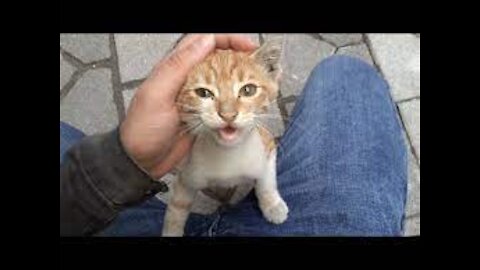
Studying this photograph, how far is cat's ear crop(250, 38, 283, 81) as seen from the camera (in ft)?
4.50

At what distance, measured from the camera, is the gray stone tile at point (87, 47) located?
2.07 metres

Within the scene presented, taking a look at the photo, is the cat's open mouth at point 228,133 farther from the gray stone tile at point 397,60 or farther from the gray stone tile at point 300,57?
the gray stone tile at point 397,60

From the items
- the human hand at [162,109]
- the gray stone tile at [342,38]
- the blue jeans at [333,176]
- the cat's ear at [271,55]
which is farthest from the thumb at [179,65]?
the gray stone tile at [342,38]

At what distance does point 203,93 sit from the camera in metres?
1.35

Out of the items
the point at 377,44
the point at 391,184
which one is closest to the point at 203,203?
the point at 391,184

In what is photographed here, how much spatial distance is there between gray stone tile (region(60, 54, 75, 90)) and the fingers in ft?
2.24

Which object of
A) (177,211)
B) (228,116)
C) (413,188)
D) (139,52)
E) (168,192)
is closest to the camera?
(228,116)

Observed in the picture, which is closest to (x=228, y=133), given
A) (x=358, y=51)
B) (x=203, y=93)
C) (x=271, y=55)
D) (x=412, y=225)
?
(x=203, y=93)

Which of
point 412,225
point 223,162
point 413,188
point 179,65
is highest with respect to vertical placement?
point 179,65

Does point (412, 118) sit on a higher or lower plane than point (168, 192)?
higher

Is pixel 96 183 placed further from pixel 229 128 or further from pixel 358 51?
pixel 358 51

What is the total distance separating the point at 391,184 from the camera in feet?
5.30

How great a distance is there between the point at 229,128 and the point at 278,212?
0.34m
